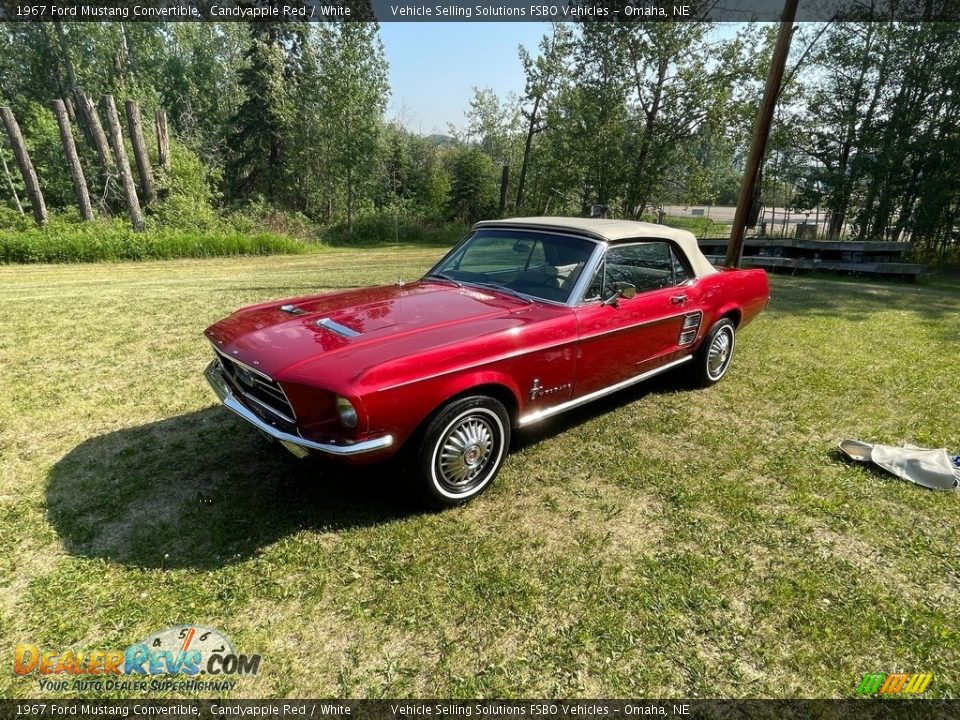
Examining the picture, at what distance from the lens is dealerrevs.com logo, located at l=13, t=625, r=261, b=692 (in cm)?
192

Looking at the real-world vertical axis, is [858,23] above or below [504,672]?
above

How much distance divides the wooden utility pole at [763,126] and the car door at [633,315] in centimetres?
562

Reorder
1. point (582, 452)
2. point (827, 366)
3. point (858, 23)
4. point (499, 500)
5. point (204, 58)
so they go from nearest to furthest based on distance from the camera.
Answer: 1. point (499, 500)
2. point (582, 452)
3. point (827, 366)
4. point (858, 23)
5. point (204, 58)

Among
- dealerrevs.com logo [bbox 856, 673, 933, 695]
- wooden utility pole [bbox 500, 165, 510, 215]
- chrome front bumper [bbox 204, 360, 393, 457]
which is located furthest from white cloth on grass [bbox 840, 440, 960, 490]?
wooden utility pole [bbox 500, 165, 510, 215]

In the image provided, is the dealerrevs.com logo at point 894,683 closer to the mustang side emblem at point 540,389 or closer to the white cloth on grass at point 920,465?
the white cloth on grass at point 920,465

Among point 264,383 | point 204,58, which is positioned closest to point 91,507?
point 264,383

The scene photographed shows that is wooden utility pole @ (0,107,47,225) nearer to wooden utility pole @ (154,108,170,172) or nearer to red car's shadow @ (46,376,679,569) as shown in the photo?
wooden utility pole @ (154,108,170,172)

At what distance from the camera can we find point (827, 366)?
5711 millimetres

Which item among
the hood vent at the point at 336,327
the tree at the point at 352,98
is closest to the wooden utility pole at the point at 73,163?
the tree at the point at 352,98

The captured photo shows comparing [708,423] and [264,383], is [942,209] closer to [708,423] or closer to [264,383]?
[708,423]

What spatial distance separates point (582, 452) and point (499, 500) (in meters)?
A: 0.89

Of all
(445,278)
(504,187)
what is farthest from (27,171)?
(445,278)

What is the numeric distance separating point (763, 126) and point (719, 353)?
5.92m

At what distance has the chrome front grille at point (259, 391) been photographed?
8.58ft
